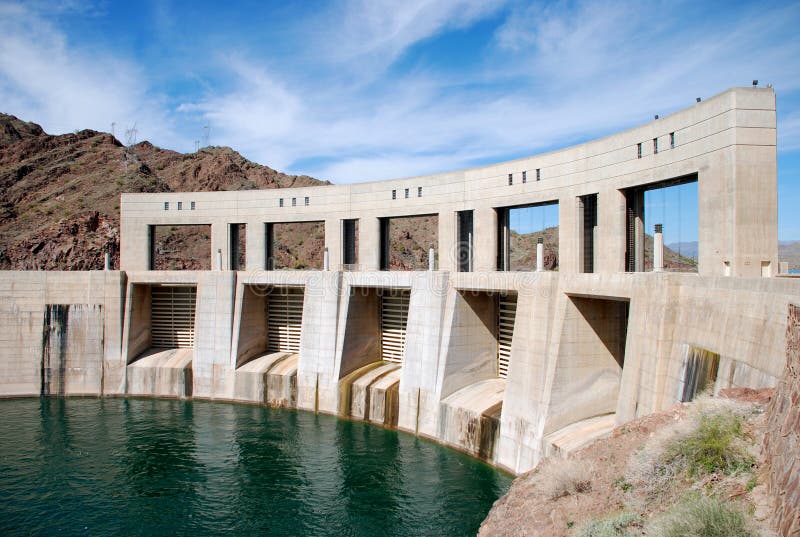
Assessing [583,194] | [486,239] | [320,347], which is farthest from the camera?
[320,347]

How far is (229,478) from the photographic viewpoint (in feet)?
58.5

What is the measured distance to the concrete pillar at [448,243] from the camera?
2609 centimetres

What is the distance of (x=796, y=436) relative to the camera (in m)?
6.30

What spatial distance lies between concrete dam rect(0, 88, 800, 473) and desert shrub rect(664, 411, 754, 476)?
1.66 m

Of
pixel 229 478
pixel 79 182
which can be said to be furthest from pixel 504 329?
pixel 79 182

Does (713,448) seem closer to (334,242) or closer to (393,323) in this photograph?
(393,323)

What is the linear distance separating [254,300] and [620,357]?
18.5m

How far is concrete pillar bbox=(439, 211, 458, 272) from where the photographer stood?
26094mm

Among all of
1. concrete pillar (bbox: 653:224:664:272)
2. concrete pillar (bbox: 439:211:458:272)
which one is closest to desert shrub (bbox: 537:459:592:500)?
concrete pillar (bbox: 653:224:664:272)

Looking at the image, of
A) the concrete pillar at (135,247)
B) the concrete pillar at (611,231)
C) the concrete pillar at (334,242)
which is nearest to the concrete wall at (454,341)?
the concrete pillar at (611,231)

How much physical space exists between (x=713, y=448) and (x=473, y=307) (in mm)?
14097

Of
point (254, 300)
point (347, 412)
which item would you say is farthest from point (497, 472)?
point (254, 300)

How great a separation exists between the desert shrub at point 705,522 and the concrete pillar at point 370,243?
22.1 meters

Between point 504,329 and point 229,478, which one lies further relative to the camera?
point 504,329
